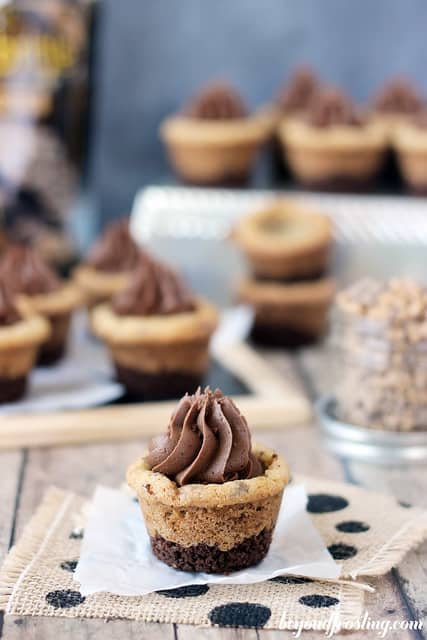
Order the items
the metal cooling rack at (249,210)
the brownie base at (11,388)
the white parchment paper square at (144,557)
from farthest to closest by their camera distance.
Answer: the metal cooling rack at (249,210) < the brownie base at (11,388) < the white parchment paper square at (144,557)

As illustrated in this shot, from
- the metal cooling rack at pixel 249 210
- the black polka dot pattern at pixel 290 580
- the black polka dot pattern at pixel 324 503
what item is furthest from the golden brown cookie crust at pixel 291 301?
the black polka dot pattern at pixel 290 580

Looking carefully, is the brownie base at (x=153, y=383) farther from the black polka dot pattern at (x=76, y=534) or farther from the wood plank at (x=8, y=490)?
the black polka dot pattern at (x=76, y=534)

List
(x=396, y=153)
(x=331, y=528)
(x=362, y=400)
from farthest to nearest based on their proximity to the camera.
Result: 1. (x=396, y=153)
2. (x=362, y=400)
3. (x=331, y=528)

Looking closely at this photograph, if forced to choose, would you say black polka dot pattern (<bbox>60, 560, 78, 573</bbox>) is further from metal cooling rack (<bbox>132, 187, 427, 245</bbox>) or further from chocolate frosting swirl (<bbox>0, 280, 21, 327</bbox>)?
metal cooling rack (<bbox>132, 187, 427, 245</bbox>)

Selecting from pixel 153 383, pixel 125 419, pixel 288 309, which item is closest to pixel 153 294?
pixel 153 383

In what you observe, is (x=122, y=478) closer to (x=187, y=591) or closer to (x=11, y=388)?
(x=11, y=388)

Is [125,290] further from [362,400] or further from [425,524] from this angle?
[425,524]

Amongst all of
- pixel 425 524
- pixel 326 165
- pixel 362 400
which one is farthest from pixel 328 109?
pixel 425 524
